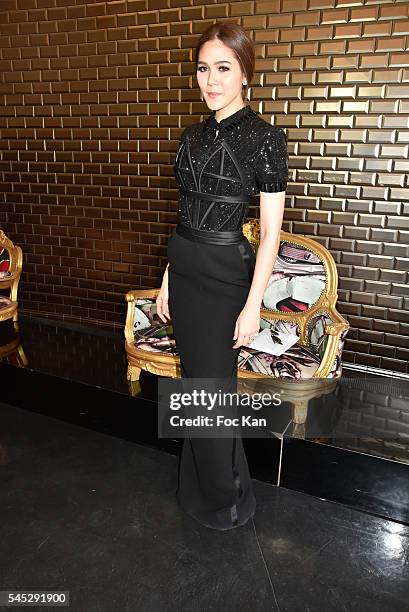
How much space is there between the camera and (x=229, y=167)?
1.67m

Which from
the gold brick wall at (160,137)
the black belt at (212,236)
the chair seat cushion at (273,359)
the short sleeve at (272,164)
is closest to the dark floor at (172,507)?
the chair seat cushion at (273,359)

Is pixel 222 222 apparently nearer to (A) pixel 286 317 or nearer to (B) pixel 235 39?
(B) pixel 235 39

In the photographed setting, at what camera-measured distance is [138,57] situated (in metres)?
3.43

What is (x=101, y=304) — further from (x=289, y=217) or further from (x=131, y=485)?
(x=131, y=485)

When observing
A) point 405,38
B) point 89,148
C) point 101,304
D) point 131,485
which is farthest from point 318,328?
point 89,148

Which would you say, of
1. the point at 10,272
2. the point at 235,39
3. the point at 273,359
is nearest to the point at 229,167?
the point at 235,39

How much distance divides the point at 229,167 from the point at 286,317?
1.49 metres

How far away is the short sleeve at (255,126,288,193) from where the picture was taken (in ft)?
5.34

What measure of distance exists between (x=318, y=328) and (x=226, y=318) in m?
1.16

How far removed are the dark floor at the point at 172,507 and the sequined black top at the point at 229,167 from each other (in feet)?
3.72

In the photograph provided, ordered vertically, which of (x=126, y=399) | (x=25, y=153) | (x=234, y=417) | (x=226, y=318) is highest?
(x=25, y=153)

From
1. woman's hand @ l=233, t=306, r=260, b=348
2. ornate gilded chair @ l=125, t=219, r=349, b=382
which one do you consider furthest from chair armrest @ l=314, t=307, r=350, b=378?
woman's hand @ l=233, t=306, r=260, b=348

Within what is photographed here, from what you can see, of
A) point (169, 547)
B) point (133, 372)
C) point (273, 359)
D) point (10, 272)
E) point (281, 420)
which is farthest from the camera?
point (10, 272)

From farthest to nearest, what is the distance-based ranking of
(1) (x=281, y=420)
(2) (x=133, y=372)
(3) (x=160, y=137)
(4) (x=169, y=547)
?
1. (3) (x=160, y=137)
2. (2) (x=133, y=372)
3. (1) (x=281, y=420)
4. (4) (x=169, y=547)
